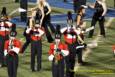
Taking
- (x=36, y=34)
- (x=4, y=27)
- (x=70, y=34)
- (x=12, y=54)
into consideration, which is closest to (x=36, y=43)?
(x=36, y=34)

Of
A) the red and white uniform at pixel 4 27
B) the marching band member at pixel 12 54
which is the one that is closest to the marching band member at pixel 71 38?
the marching band member at pixel 12 54

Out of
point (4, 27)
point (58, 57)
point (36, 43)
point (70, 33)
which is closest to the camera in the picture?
point (58, 57)

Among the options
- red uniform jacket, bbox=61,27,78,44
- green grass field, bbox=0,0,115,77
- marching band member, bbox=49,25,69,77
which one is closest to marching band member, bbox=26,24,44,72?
green grass field, bbox=0,0,115,77

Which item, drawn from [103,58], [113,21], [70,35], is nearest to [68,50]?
[70,35]

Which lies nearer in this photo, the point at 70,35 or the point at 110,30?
the point at 70,35

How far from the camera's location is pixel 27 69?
1623cm

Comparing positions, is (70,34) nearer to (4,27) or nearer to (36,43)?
(36,43)

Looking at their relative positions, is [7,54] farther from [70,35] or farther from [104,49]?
[104,49]

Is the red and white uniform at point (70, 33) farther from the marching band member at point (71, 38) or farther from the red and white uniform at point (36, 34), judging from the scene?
the red and white uniform at point (36, 34)

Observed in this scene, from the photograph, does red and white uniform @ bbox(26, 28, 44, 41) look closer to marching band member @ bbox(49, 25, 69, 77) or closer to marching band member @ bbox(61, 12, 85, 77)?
marching band member @ bbox(61, 12, 85, 77)

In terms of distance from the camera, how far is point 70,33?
1475 cm

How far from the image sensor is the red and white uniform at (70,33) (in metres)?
14.7

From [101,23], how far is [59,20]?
5.36m

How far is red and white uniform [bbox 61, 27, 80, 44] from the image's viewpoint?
14711 mm
